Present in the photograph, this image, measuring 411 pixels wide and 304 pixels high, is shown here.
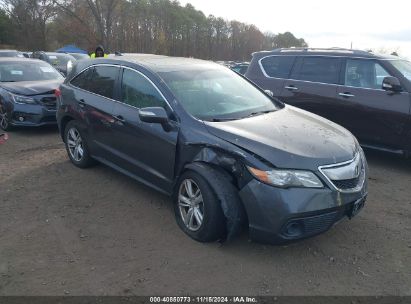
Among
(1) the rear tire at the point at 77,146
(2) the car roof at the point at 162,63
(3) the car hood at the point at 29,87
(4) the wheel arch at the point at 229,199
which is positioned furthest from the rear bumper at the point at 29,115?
(4) the wheel arch at the point at 229,199

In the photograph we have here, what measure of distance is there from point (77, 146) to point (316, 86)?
158 inches

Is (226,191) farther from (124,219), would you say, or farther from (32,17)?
(32,17)

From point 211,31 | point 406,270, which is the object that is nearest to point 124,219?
point 406,270

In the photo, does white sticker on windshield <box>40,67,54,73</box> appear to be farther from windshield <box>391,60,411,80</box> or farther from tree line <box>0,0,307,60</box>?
tree line <box>0,0,307,60</box>

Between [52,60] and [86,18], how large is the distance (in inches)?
921

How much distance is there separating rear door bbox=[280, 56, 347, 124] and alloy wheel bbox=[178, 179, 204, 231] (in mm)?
3681

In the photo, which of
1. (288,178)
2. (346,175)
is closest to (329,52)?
(346,175)

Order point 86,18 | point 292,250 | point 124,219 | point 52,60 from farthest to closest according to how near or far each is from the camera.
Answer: point 86,18
point 52,60
point 124,219
point 292,250

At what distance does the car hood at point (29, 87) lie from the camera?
787 centimetres

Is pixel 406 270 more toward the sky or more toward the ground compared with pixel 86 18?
more toward the ground

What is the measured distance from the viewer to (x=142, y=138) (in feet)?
14.2

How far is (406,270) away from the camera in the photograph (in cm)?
340

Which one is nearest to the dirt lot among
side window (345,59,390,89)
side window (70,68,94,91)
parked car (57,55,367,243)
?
parked car (57,55,367,243)

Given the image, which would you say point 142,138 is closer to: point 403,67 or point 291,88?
point 291,88
